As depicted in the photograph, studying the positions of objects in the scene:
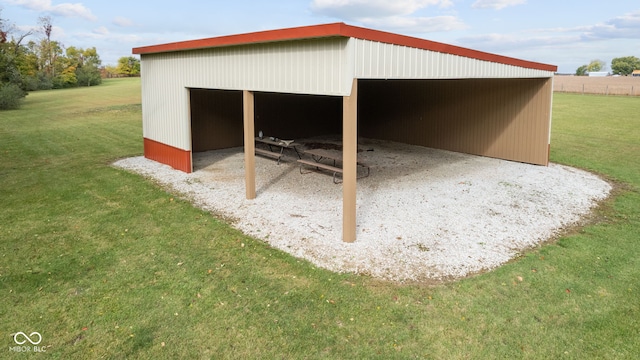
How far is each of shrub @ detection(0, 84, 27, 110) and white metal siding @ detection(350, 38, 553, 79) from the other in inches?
1154

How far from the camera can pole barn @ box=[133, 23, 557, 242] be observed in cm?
600

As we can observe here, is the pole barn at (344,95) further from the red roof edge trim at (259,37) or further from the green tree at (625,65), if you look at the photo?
the green tree at (625,65)

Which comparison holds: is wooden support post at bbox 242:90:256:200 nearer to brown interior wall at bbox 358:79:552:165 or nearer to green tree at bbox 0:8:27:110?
brown interior wall at bbox 358:79:552:165

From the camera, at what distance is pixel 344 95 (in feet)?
18.9

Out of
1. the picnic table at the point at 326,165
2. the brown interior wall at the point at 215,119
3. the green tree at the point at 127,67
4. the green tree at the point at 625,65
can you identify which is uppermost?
the green tree at the point at 625,65

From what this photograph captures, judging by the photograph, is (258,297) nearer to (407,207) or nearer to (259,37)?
(407,207)

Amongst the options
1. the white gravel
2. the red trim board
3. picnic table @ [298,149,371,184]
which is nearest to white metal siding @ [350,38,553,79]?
the white gravel

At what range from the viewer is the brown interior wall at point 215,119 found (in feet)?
44.0

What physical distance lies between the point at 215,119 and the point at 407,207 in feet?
26.1

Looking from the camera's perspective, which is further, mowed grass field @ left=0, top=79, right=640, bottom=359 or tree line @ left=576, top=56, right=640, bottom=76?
tree line @ left=576, top=56, right=640, bottom=76

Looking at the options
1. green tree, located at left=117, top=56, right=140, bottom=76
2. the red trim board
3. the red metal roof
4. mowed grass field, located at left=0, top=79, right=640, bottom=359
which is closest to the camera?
mowed grass field, located at left=0, top=79, right=640, bottom=359

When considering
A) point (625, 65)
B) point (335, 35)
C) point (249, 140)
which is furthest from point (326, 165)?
point (625, 65)

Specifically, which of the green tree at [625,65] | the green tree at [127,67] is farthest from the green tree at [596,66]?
the green tree at [127,67]

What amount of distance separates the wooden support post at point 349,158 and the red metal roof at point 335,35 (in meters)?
0.64
